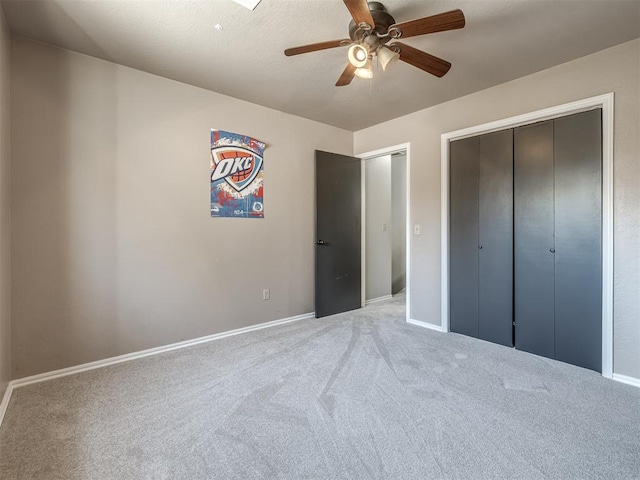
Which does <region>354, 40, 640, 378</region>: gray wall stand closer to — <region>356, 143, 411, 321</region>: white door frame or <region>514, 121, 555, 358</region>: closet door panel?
<region>356, 143, 411, 321</region>: white door frame

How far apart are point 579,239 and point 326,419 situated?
8.09 ft

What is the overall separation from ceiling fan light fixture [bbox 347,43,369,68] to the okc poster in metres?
1.77

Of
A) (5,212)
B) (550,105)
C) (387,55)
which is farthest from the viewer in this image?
(550,105)

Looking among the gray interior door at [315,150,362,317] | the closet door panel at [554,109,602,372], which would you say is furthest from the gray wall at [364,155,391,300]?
the closet door panel at [554,109,602,372]

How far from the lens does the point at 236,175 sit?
10.5 feet

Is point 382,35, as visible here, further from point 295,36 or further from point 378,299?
Result: point 378,299

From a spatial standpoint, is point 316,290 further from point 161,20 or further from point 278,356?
point 161,20

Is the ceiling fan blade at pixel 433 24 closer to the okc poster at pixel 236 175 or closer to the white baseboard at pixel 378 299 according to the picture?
the okc poster at pixel 236 175

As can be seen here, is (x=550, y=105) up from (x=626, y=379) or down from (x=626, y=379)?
up

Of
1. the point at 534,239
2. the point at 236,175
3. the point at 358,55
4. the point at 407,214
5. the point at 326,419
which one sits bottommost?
the point at 326,419

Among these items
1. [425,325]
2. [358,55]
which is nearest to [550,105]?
[358,55]

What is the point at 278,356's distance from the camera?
8.70 feet

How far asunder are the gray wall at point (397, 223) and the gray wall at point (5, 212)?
15.5 ft

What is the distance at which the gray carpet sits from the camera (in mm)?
1436
